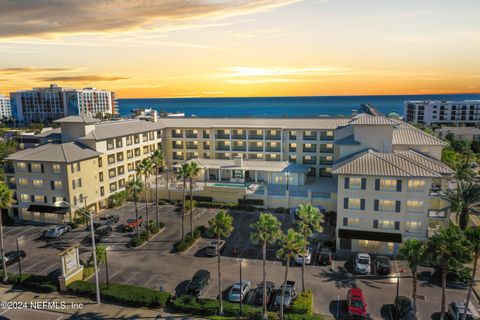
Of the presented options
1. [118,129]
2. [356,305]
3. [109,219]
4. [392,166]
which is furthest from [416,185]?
[118,129]

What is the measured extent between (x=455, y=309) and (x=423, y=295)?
5593 millimetres

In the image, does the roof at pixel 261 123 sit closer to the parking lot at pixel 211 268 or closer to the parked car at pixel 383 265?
the parking lot at pixel 211 268

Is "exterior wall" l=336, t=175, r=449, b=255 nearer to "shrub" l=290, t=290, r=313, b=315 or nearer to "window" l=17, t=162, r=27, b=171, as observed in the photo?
"shrub" l=290, t=290, r=313, b=315

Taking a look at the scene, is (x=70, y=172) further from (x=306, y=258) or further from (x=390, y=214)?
(x=390, y=214)

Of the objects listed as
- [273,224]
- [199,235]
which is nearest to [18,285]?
[199,235]

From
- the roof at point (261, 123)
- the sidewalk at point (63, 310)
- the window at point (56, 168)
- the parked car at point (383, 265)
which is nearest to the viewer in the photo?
the sidewalk at point (63, 310)

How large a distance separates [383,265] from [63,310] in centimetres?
4125

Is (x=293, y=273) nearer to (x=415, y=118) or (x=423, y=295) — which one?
(x=423, y=295)

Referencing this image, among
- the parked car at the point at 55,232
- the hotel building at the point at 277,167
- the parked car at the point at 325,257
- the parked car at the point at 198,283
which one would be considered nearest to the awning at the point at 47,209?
the hotel building at the point at 277,167

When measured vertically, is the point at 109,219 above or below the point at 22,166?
below

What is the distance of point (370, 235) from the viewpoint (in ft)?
173

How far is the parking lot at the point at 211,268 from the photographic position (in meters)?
41.9

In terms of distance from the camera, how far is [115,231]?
63719 mm

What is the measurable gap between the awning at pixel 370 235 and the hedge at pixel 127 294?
2816 centimetres
